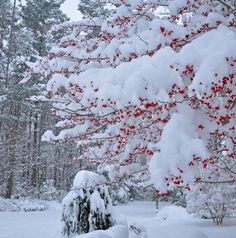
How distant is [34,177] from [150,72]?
80.2 ft

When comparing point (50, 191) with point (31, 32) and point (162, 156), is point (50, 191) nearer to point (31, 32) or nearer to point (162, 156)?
point (31, 32)

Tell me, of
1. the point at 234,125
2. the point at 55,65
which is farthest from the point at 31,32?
the point at 234,125

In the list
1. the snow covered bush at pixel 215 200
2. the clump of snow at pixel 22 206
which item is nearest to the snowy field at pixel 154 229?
the snow covered bush at pixel 215 200

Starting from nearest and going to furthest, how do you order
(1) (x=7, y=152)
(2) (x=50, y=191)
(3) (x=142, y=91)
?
(3) (x=142, y=91), (1) (x=7, y=152), (2) (x=50, y=191)

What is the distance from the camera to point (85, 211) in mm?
8508

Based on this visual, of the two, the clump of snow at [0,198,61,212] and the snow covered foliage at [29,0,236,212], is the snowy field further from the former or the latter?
the snow covered foliage at [29,0,236,212]

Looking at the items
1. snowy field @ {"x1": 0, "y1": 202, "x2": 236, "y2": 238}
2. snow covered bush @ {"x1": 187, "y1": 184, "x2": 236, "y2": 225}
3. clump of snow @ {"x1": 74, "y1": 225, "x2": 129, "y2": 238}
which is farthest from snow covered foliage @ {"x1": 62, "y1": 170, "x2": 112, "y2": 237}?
snow covered bush @ {"x1": 187, "y1": 184, "x2": 236, "y2": 225}

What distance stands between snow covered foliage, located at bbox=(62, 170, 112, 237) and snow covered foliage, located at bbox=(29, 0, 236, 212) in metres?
4.21

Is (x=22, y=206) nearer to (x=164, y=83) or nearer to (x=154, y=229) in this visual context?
(x=154, y=229)

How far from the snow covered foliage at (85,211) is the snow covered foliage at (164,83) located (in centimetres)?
421

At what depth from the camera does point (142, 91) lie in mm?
2697

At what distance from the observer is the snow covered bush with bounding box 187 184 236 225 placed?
12801mm

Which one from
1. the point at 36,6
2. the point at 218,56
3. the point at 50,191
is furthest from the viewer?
the point at 36,6

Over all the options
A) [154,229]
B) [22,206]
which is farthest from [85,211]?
[22,206]
